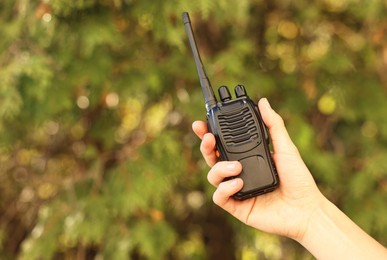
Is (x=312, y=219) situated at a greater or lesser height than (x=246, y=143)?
lesser

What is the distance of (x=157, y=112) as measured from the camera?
8.05 ft

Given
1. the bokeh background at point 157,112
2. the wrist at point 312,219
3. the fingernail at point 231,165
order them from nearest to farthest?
the fingernail at point 231,165
the wrist at point 312,219
the bokeh background at point 157,112

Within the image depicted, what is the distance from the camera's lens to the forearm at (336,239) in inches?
45.6

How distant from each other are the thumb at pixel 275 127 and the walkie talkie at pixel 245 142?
6cm

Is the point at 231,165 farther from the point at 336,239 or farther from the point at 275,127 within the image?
the point at 336,239

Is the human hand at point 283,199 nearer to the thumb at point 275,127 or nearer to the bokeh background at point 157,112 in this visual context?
the thumb at point 275,127

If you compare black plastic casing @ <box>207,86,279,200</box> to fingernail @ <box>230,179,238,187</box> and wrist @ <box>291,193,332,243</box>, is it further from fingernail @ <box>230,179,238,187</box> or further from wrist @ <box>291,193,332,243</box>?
wrist @ <box>291,193,332,243</box>

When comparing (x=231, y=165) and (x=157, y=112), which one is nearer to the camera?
(x=231, y=165)

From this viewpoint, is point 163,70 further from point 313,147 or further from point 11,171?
point 11,171

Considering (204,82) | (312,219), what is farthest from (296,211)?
(204,82)

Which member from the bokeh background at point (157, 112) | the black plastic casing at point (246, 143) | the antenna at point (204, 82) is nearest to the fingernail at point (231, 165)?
the black plastic casing at point (246, 143)

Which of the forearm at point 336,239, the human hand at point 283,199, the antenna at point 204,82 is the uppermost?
the antenna at point 204,82

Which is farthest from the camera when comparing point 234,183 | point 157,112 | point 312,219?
point 157,112

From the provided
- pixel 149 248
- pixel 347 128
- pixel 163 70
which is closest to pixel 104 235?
pixel 149 248
